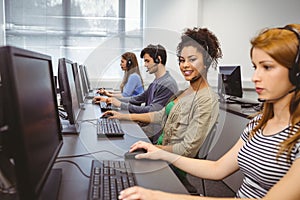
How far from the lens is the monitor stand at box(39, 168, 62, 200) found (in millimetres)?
872

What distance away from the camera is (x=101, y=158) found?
4.23 ft

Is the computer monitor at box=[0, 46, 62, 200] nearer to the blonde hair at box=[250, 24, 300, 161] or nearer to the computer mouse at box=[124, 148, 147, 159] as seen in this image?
the computer mouse at box=[124, 148, 147, 159]

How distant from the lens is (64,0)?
454 centimetres

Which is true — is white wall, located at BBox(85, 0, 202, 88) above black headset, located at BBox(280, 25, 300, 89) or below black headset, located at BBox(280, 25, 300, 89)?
above

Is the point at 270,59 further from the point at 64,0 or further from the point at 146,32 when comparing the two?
the point at 64,0

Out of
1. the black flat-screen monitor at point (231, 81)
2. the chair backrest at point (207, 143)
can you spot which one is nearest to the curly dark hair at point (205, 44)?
the chair backrest at point (207, 143)

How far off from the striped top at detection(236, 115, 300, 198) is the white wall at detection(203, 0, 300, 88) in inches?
148

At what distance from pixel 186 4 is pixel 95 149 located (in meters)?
3.60

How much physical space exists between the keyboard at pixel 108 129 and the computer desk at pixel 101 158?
3cm

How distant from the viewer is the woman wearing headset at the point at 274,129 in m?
0.85

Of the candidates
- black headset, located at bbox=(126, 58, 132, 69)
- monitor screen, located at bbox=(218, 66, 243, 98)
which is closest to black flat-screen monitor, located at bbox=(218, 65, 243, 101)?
monitor screen, located at bbox=(218, 66, 243, 98)

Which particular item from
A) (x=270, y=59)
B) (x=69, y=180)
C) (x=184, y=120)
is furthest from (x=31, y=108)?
(x=184, y=120)

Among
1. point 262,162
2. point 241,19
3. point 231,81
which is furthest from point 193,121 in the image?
point 241,19

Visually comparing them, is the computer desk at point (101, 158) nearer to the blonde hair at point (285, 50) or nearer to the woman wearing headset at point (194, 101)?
the woman wearing headset at point (194, 101)
